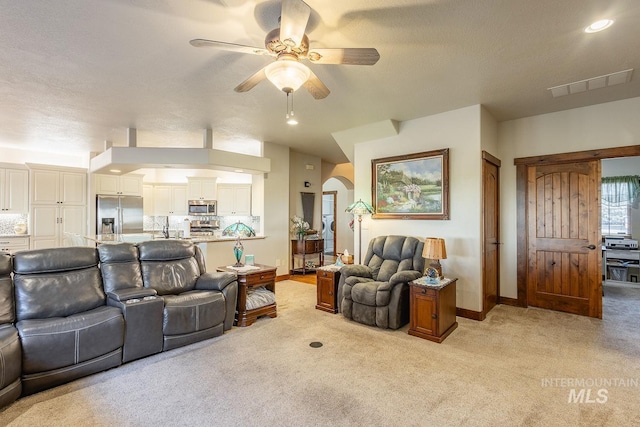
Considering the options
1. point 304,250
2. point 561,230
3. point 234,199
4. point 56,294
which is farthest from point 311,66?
point 234,199

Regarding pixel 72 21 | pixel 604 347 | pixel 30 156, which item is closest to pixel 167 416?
pixel 72 21

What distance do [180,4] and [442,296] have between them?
3.49 m

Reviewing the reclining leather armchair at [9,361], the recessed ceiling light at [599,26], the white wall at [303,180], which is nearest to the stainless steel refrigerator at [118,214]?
the white wall at [303,180]

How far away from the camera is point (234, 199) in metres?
7.84

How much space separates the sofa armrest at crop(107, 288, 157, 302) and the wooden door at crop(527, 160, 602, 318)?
16.3 feet

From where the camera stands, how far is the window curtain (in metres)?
6.46

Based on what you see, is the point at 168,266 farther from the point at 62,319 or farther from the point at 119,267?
the point at 62,319

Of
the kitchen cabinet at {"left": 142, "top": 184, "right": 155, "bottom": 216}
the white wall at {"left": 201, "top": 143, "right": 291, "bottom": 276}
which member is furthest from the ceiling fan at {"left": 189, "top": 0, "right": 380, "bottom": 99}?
the kitchen cabinet at {"left": 142, "top": 184, "right": 155, "bottom": 216}

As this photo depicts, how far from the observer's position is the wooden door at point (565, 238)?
4090 millimetres

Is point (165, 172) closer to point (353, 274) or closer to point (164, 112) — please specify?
point (164, 112)

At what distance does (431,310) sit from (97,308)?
3.31 m

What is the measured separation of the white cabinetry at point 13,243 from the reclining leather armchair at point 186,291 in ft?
15.6

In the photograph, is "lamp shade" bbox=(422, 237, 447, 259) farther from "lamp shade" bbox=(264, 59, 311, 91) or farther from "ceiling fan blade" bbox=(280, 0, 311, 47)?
"ceiling fan blade" bbox=(280, 0, 311, 47)

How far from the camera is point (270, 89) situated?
11.7 feet
